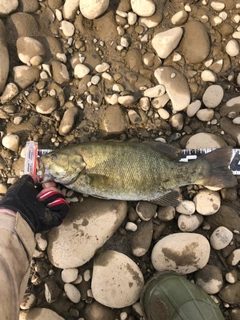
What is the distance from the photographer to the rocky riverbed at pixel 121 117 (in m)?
3.77

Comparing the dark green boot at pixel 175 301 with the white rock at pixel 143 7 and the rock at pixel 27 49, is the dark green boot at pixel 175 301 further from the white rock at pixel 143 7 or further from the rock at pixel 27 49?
the white rock at pixel 143 7

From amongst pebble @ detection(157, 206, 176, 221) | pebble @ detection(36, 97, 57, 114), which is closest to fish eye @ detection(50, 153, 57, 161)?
pebble @ detection(36, 97, 57, 114)

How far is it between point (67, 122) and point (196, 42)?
6.40ft

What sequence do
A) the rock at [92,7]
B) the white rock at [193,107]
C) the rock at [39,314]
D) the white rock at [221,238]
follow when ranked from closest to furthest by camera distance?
1. the rock at [39,314]
2. the white rock at [221,238]
3. the rock at [92,7]
4. the white rock at [193,107]

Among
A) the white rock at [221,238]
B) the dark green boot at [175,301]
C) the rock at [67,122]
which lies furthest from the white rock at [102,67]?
the dark green boot at [175,301]

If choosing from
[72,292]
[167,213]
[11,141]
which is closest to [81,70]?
[11,141]

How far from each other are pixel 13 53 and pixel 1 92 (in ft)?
1.81

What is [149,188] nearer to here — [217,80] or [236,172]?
[236,172]

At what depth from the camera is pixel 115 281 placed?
3707 mm

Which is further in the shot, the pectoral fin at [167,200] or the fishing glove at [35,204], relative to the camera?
the pectoral fin at [167,200]

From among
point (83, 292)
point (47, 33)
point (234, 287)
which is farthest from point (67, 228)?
point (47, 33)

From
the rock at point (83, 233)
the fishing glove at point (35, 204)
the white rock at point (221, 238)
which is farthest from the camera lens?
the white rock at point (221, 238)

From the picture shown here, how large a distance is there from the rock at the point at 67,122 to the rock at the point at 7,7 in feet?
4.73

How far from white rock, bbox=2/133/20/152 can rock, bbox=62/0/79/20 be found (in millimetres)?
1665
